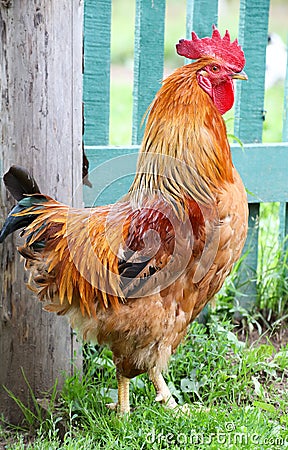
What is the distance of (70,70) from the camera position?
3123 mm

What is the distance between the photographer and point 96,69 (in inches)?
147

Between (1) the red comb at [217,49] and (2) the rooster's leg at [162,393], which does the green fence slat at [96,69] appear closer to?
(1) the red comb at [217,49]

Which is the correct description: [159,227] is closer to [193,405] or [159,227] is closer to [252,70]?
[193,405]

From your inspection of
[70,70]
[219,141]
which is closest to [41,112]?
[70,70]

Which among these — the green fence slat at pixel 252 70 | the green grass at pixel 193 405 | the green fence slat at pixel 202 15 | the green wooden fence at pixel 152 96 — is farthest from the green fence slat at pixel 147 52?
the green grass at pixel 193 405

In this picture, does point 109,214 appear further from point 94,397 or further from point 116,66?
point 116,66

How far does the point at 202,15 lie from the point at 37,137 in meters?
1.45

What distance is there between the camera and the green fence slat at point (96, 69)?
3.66 metres

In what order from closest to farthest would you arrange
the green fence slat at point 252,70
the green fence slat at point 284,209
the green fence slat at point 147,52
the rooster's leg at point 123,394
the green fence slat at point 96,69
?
the rooster's leg at point 123,394
the green fence slat at point 96,69
the green fence slat at point 147,52
the green fence slat at point 252,70
the green fence slat at point 284,209

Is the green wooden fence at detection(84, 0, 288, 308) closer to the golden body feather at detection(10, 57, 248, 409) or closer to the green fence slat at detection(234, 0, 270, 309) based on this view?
the green fence slat at detection(234, 0, 270, 309)

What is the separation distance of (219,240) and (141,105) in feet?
4.25

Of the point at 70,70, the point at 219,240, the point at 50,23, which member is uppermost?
the point at 50,23

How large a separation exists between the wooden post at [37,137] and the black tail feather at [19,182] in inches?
5.7

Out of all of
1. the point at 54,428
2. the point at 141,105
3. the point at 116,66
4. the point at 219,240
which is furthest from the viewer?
the point at 116,66
